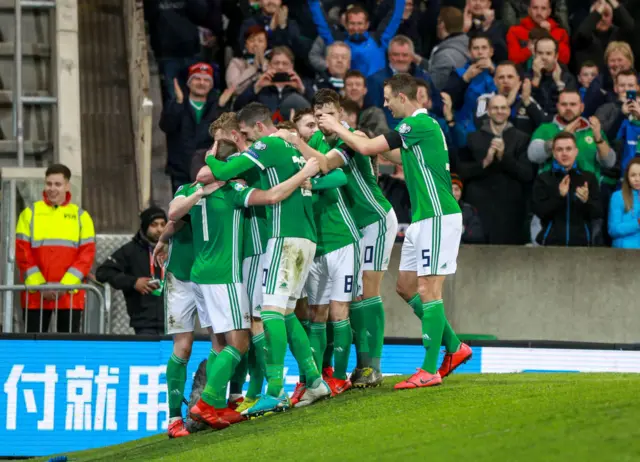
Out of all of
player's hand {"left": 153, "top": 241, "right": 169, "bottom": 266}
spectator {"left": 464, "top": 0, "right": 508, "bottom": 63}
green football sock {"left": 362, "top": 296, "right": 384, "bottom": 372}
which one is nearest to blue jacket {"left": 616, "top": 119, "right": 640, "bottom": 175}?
spectator {"left": 464, "top": 0, "right": 508, "bottom": 63}

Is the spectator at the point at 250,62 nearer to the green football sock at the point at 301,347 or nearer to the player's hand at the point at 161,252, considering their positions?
the player's hand at the point at 161,252

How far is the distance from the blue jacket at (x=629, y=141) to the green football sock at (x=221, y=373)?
7.60 metres

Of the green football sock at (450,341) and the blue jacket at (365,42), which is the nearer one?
the green football sock at (450,341)

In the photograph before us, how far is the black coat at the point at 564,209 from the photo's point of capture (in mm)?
16734

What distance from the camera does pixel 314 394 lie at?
11961mm

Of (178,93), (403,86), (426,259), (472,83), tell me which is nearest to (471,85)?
(472,83)

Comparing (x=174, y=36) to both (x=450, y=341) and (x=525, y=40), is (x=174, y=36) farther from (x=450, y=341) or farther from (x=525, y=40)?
(x=450, y=341)

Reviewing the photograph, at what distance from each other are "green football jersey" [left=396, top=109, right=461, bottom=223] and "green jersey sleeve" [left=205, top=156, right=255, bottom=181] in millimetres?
1280

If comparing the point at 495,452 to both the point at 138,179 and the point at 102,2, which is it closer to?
the point at 138,179

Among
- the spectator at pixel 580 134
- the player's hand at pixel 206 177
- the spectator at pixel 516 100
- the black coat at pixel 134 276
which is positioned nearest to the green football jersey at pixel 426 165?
the player's hand at pixel 206 177

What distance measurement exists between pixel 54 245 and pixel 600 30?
8863 mm

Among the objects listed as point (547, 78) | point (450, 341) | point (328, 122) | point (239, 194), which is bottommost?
point (450, 341)

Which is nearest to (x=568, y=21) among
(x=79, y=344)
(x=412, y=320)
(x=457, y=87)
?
(x=457, y=87)

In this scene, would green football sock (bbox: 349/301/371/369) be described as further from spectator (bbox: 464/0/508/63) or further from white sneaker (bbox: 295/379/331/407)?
spectator (bbox: 464/0/508/63)
